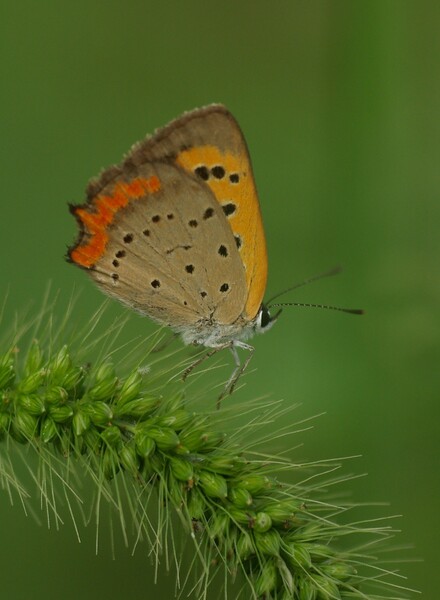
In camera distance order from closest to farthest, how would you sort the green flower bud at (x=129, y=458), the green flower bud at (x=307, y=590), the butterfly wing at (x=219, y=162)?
1. the green flower bud at (x=307, y=590)
2. the green flower bud at (x=129, y=458)
3. the butterfly wing at (x=219, y=162)

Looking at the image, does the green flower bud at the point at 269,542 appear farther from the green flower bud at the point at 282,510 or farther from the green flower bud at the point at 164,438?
the green flower bud at the point at 164,438

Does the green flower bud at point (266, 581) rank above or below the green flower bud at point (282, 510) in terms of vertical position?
below

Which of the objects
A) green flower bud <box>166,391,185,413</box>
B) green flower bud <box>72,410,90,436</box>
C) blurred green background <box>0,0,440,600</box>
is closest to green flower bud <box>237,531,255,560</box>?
green flower bud <box>166,391,185,413</box>

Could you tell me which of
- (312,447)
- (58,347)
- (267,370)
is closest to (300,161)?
(267,370)

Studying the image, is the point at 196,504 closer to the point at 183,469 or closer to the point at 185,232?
the point at 183,469

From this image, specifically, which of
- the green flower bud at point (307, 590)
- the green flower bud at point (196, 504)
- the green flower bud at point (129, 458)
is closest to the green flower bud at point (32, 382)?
the green flower bud at point (129, 458)

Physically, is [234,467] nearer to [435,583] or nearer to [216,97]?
[435,583]
